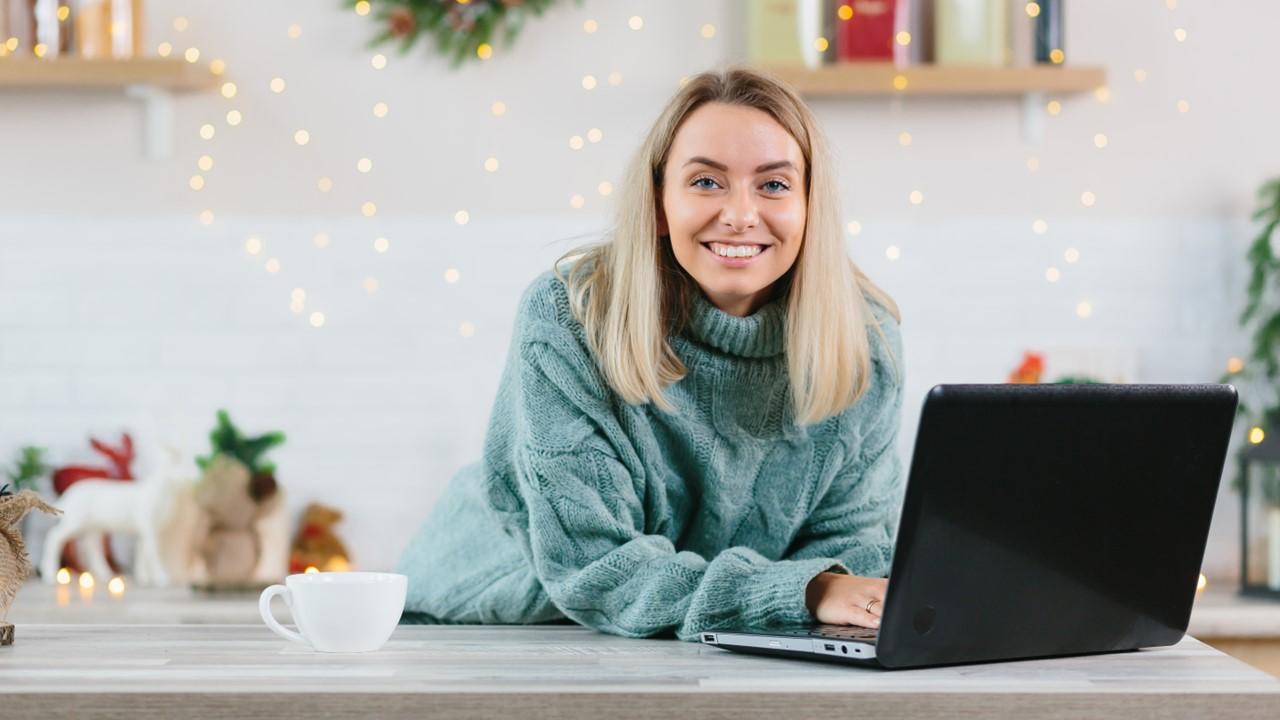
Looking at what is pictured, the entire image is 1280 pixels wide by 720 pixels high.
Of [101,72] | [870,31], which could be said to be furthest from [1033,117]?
[101,72]

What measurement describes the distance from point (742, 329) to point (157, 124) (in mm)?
1899

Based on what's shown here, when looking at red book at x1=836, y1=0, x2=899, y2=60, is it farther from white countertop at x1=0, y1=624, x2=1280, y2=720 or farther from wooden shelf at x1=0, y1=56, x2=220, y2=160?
white countertop at x1=0, y1=624, x2=1280, y2=720

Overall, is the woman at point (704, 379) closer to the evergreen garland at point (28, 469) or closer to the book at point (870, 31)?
the book at point (870, 31)

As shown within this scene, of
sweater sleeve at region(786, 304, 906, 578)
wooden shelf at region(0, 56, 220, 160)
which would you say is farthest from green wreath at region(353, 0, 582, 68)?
sweater sleeve at region(786, 304, 906, 578)

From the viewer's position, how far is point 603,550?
4.58 ft

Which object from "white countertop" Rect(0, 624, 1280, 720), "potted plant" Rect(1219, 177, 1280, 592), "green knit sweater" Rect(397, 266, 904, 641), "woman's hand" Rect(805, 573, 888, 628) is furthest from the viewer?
"potted plant" Rect(1219, 177, 1280, 592)

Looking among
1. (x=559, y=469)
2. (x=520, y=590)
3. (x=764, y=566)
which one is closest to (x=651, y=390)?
(x=559, y=469)

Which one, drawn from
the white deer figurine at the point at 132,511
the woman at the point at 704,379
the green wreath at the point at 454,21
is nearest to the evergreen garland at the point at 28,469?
the white deer figurine at the point at 132,511

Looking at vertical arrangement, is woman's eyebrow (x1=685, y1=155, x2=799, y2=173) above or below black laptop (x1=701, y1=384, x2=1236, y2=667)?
above

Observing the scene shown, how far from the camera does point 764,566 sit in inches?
51.4

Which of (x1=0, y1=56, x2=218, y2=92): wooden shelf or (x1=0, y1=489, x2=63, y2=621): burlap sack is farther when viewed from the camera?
(x1=0, y1=56, x2=218, y2=92): wooden shelf

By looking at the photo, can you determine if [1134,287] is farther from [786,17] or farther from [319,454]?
[319,454]

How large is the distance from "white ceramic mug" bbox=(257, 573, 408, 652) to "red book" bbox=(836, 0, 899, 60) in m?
2.00

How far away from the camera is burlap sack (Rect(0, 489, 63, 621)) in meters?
1.21
